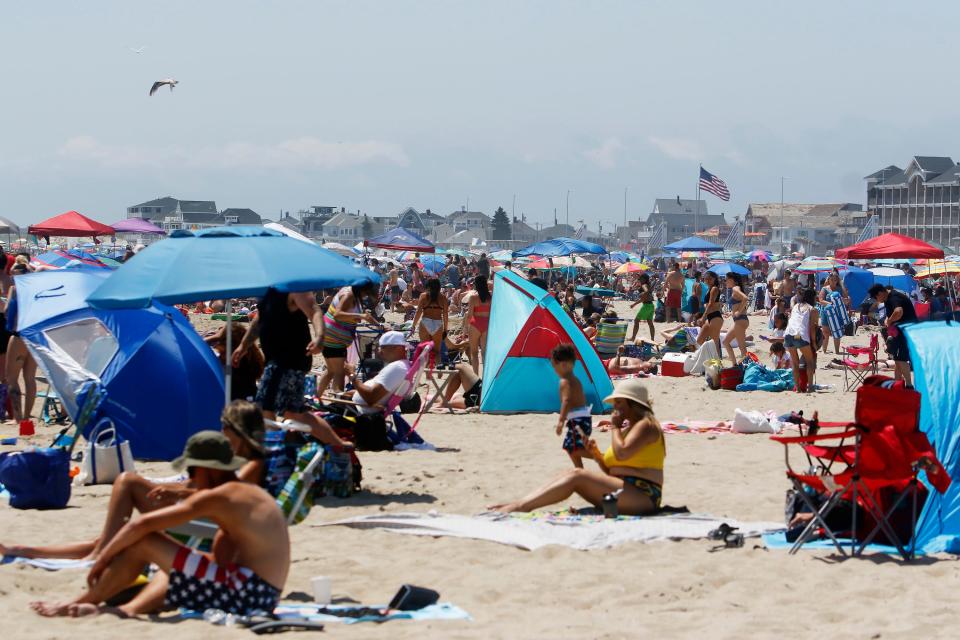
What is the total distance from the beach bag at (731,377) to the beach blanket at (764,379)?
63 millimetres

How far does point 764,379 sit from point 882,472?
8.26m

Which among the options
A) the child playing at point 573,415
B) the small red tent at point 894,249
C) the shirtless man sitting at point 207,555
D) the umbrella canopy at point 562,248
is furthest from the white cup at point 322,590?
the umbrella canopy at point 562,248

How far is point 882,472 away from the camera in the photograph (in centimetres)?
627

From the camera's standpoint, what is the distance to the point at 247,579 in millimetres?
4895

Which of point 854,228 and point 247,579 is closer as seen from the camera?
point 247,579

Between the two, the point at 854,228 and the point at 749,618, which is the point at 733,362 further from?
the point at 854,228

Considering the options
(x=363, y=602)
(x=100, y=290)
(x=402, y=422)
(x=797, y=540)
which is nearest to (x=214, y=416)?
(x=402, y=422)

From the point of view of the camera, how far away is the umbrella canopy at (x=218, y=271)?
6707 mm

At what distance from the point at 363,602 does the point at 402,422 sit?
4.26 meters

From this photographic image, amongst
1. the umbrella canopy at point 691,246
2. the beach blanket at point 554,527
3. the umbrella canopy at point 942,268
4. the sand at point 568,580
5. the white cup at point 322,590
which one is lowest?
the sand at point 568,580

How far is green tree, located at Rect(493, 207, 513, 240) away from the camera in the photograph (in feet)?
476

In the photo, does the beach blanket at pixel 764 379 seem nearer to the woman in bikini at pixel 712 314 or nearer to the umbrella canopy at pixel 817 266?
the woman in bikini at pixel 712 314

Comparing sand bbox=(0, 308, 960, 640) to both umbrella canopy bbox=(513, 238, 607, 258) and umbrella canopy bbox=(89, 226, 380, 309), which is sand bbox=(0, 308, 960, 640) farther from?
umbrella canopy bbox=(513, 238, 607, 258)

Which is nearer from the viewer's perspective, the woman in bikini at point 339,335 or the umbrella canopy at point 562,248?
the woman in bikini at point 339,335
